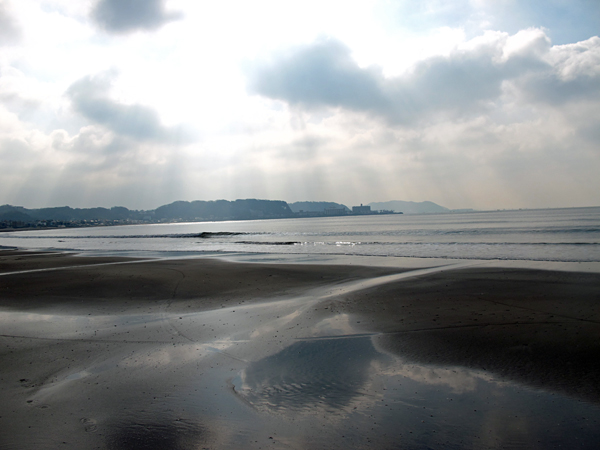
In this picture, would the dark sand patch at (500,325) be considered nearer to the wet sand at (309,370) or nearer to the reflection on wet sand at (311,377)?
the wet sand at (309,370)

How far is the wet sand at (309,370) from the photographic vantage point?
439cm

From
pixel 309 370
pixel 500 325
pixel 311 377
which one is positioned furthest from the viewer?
pixel 500 325

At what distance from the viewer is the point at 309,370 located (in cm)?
631

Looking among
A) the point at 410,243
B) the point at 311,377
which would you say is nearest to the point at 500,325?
the point at 311,377

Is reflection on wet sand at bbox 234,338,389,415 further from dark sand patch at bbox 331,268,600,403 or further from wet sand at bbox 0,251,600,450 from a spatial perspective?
dark sand patch at bbox 331,268,600,403

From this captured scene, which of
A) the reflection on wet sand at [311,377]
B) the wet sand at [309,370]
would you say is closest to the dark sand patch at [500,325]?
the wet sand at [309,370]

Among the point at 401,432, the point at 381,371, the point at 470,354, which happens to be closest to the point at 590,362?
the point at 470,354

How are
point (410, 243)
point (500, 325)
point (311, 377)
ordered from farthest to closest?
point (410, 243), point (500, 325), point (311, 377)

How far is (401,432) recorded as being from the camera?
4.34m

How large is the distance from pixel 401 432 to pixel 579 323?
20.3 feet

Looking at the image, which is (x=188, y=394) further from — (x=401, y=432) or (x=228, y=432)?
(x=401, y=432)

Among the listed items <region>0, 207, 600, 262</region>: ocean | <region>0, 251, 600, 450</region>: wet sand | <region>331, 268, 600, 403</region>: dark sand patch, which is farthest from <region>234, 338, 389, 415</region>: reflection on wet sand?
<region>0, 207, 600, 262</region>: ocean

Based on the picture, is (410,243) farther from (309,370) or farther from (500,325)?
(309,370)

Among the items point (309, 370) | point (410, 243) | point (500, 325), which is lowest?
point (309, 370)
